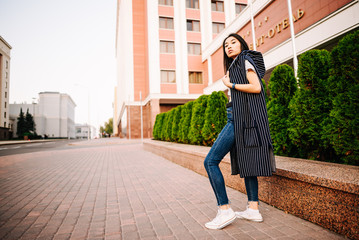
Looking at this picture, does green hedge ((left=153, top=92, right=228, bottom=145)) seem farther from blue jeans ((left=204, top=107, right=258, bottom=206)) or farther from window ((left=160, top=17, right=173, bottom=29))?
window ((left=160, top=17, right=173, bottom=29))

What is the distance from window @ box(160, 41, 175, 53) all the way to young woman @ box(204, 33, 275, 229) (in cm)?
2644

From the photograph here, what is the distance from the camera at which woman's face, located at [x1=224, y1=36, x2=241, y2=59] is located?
2.52 m

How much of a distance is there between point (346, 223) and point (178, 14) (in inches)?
1199

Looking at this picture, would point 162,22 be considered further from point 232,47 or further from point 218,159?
point 218,159

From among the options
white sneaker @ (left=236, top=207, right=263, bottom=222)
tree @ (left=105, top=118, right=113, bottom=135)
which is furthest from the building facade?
tree @ (left=105, top=118, right=113, bottom=135)

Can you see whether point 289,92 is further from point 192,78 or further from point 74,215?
point 192,78

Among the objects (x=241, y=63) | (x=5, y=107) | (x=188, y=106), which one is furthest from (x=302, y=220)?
(x=5, y=107)

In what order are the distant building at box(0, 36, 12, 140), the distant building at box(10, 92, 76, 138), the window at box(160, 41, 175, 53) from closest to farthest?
the window at box(160, 41, 175, 53)
the distant building at box(0, 36, 12, 140)
the distant building at box(10, 92, 76, 138)

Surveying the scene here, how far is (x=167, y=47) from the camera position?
27766 mm

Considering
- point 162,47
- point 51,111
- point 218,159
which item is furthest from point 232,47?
point 51,111

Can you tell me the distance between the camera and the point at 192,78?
27.9 metres

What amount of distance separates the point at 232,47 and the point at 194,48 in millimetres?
27284

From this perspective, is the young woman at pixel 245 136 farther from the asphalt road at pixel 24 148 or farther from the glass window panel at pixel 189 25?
the glass window panel at pixel 189 25

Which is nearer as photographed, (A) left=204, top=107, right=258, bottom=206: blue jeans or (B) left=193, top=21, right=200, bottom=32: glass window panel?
(A) left=204, top=107, right=258, bottom=206: blue jeans
